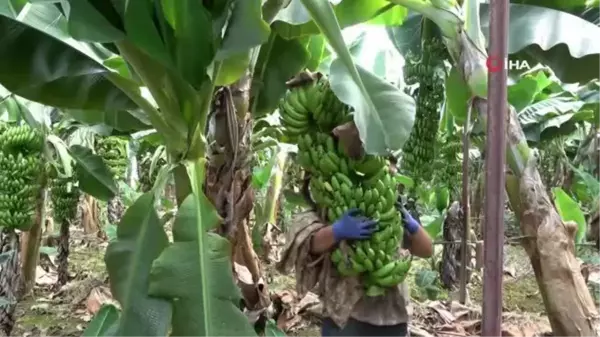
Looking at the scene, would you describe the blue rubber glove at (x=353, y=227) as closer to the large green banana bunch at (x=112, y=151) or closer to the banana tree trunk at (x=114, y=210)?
the large green banana bunch at (x=112, y=151)

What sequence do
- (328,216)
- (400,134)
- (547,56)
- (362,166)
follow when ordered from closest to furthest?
(400,134) < (362,166) < (328,216) < (547,56)

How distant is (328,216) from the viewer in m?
1.50

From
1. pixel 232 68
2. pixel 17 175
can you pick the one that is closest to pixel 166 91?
pixel 232 68

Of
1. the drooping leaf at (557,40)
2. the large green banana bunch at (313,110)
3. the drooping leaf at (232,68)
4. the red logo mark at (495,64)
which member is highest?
the drooping leaf at (557,40)

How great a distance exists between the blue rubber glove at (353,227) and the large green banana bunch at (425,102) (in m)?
0.43

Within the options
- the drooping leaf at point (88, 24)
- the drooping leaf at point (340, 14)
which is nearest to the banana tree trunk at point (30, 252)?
the drooping leaf at point (340, 14)

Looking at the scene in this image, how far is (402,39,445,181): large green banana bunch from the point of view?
1661mm

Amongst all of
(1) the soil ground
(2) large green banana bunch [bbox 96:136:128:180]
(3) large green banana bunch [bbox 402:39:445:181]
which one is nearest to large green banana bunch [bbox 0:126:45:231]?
(1) the soil ground

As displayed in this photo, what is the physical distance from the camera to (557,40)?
1451 mm

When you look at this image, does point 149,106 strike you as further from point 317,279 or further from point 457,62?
point 457,62

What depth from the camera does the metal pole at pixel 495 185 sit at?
892 mm

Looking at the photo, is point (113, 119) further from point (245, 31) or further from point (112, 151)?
point (112, 151)

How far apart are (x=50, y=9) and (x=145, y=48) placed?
514 mm

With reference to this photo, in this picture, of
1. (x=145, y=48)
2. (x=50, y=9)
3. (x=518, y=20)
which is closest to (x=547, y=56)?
(x=518, y=20)
